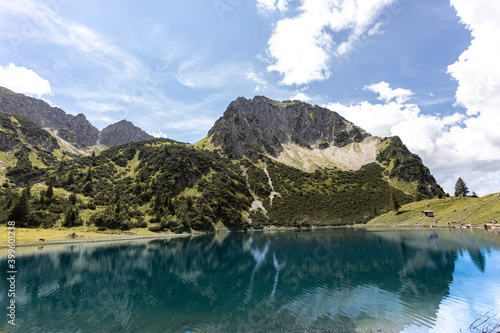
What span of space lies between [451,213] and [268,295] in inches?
4870

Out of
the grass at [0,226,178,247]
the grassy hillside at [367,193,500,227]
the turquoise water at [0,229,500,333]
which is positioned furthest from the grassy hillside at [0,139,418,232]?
the turquoise water at [0,229,500,333]

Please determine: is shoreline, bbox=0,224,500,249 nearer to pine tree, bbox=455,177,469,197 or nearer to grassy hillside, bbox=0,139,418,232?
grassy hillside, bbox=0,139,418,232

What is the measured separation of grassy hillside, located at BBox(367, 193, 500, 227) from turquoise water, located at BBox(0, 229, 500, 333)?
61.1 m

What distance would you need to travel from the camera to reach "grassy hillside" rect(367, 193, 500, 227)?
88.7m

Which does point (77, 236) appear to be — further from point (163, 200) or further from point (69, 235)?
point (163, 200)

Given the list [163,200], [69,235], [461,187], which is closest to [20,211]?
[69,235]

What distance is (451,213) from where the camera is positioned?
107125mm

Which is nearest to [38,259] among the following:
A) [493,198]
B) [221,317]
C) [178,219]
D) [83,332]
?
[83,332]

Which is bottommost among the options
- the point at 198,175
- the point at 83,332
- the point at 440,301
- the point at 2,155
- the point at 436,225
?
the point at 436,225

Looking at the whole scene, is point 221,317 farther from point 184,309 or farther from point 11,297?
point 11,297

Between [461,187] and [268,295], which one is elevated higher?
[461,187]

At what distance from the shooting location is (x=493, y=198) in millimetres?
93375

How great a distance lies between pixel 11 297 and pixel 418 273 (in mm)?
53115

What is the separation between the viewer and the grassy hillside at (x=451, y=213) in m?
88.7
